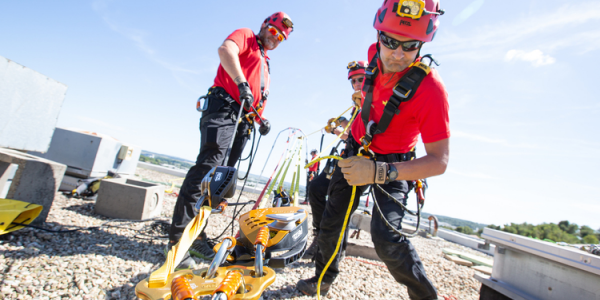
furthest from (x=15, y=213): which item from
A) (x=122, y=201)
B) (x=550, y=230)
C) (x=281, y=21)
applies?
(x=550, y=230)

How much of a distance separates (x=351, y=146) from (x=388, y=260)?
3.47ft

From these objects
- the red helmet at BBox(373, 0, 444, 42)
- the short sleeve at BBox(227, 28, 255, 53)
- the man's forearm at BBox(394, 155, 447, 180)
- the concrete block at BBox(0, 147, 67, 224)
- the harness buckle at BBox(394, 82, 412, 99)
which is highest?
the short sleeve at BBox(227, 28, 255, 53)

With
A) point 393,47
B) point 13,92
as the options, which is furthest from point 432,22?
point 13,92

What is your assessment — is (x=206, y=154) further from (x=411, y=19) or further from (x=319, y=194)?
(x=411, y=19)

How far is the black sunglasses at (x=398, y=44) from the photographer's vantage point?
175cm

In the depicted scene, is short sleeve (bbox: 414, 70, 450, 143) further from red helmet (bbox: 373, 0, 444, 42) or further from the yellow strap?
the yellow strap

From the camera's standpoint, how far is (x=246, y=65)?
288cm

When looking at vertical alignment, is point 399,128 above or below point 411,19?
below

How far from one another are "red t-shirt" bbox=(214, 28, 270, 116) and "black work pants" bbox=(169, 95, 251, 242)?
191mm

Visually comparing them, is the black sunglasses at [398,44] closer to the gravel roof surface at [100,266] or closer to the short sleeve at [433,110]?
the short sleeve at [433,110]

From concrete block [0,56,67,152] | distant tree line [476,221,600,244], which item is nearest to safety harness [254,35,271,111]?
concrete block [0,56,67,152]

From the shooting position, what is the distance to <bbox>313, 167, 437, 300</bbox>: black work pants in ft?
5.57

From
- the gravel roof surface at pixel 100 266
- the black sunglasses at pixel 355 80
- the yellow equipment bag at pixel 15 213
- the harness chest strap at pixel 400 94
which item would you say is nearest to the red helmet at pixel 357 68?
the black sunglasses at pixel 355 80

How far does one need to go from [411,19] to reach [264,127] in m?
1.84
